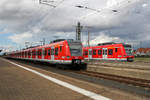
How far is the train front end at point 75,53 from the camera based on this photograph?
52.8ft

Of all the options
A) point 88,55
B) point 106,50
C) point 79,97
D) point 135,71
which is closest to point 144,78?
point 135,71

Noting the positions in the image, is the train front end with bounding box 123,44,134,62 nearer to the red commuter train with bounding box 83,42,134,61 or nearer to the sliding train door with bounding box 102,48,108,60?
the red commuter train with bounding box 83,42,134,61

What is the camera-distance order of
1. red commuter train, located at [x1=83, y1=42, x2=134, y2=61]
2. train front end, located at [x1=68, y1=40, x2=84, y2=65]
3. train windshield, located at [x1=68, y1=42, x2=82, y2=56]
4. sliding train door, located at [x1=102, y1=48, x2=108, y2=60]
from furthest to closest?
sliding train door, located at [x1=102, y1=48, x2=108, y2=60]
red commuter train, located at [x1=83, y1=42, x2=134, y2=61]
train windshield, located at [x1=68, y1=42, x2=82, y2=56]
train front end, located at [x1=68, y1=40, x2=84, y2=65]

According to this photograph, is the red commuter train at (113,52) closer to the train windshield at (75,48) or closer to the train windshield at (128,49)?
the train windshield at (128,49)

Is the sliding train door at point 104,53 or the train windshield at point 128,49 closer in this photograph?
the train windshield at point 128,49

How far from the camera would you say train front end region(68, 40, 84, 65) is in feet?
52.8

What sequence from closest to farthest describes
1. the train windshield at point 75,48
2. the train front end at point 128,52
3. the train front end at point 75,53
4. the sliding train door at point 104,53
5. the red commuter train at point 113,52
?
1. the train front end at point 75,53
2. the train windshield at point 75,48
3. the red commuter train at point 113,52
4. the train front end at point 128,52
5. the sliding train door at point 104,53

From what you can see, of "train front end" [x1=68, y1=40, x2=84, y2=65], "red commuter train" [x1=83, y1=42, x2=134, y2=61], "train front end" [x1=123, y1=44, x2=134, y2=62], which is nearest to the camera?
"train front end" [x1=68, y1=40, x2=84, y2=65]

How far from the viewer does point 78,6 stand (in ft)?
49.6

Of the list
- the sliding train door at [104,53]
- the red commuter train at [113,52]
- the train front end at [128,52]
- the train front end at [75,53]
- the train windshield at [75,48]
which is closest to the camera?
the train front end at [75,53]

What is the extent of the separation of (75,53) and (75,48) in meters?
0.55

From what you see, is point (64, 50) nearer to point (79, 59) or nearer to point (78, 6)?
point (79, 59)

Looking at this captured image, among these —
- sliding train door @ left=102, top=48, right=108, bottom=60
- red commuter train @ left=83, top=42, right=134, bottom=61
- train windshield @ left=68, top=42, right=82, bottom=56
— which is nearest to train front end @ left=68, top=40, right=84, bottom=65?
train windshield @ left=68, top=42, right=82, bottom=56

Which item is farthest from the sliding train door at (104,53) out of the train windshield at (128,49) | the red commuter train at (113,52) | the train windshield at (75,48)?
the train windshield at (75,48)
